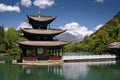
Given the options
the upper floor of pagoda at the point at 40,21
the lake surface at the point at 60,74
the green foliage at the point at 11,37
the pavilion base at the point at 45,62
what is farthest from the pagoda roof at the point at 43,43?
the green foliage at the point at 11,37

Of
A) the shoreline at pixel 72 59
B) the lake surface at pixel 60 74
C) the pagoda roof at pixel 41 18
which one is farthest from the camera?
the pagoda roof at pixel 41 18

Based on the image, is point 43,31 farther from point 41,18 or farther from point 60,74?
point 60,74

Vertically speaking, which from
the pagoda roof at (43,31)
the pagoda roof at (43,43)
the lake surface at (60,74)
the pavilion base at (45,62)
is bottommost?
the lake surface at (60,74)

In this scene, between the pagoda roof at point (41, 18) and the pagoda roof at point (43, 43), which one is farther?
the pagoda roof at point (41, 18)

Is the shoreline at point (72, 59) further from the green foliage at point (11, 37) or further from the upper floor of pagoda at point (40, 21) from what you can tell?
the green foliage at point (11, 37)

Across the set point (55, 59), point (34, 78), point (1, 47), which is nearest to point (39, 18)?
point (55, 59)

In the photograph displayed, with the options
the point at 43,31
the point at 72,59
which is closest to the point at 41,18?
the point at 43,31

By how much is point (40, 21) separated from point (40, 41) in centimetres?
358

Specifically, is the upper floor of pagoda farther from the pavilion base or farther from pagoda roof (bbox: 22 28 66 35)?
the pavilion base

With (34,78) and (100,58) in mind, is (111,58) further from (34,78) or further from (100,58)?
(34,78)

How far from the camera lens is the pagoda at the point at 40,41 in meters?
42.8

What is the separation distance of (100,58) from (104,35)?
1714cm

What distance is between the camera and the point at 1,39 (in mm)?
82562

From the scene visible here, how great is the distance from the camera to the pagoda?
4278 cm
